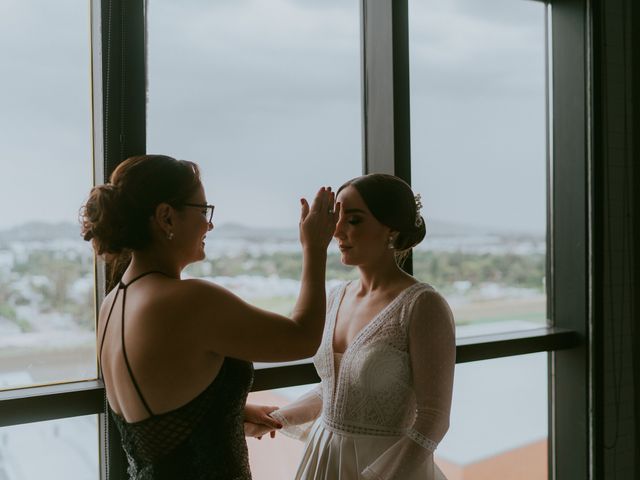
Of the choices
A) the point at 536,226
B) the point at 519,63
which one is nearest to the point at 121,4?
the point at 519,63

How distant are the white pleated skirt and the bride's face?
49 cm

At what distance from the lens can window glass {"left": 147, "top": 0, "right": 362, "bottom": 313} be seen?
2.00 metres

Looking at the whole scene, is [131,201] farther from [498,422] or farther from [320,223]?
[498,422]

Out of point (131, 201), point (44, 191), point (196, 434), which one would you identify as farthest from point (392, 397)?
point (44, 191)

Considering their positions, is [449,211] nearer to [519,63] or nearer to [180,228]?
[519,63]

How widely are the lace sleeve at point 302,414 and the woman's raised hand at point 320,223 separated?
696 millimetres

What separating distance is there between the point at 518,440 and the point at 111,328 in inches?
84.5

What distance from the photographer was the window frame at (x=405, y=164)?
1765 millimetres

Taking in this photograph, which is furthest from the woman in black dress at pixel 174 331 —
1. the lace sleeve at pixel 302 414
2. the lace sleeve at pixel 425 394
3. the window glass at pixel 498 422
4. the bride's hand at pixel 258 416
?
the window glass at pixel 498 422

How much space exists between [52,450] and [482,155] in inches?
77.7

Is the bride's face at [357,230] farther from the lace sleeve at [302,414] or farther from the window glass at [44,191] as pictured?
the window glass at [44,191]

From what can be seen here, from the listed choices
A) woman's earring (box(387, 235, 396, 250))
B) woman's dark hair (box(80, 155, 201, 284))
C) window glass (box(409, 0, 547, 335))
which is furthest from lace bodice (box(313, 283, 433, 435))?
window glass (box(409, 0, 547, 335))

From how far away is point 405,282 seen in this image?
181 cm

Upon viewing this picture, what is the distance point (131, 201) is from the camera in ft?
4.18
